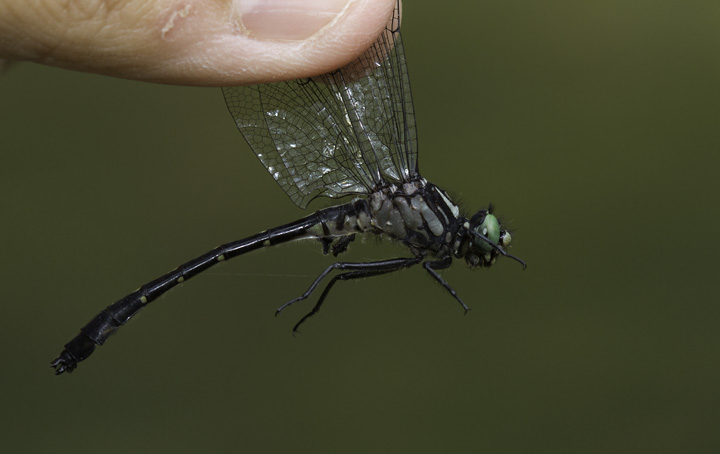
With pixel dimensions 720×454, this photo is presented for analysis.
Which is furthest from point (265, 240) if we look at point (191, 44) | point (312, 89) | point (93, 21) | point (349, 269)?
point (93, 21)

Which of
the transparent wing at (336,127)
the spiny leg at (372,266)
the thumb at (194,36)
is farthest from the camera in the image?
the transparent wing at (336,127)

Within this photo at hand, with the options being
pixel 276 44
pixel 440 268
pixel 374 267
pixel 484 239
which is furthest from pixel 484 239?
pixel 276 44

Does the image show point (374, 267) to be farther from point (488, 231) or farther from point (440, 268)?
point (488, 231)

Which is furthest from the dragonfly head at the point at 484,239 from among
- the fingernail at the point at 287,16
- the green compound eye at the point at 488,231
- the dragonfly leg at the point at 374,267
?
the fingernail at the point at 287,16

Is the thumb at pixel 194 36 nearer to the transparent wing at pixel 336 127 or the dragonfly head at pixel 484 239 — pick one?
the transparent wing at pixel 336 127

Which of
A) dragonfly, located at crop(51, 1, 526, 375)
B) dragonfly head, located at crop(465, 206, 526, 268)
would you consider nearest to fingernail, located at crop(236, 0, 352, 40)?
dragonfly, located at crop(51, 1, 526, 375)

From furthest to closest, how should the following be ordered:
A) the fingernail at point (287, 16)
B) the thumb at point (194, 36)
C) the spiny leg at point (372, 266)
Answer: the spiny leg at point (372, 266)
the fingernail at point (287, 16)
the thumb at point (194, 36)

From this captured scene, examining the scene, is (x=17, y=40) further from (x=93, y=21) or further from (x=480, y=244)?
(x=480, y=244)
